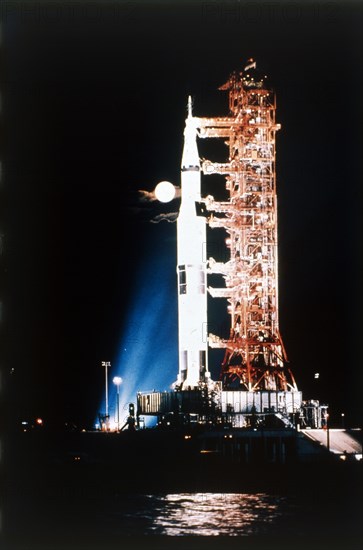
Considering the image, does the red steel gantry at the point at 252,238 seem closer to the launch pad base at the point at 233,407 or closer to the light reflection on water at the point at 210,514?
the launch pad base at the point at 233,407

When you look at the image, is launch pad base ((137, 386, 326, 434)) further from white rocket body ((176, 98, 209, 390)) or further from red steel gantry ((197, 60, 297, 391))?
red steel gantry ((197, 60, 297, 391))

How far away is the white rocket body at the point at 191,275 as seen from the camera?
5928 cm

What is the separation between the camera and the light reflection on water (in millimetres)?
35094

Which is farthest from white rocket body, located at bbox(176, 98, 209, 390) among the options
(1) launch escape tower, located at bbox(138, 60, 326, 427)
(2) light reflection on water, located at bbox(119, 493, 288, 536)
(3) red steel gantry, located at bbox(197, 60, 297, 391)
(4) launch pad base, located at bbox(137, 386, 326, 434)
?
(2) light reflection on water, located at bbox(119, 493, 288, 536)

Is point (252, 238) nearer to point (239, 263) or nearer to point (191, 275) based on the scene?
point (239, 263)

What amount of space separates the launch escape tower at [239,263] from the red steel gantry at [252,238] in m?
0.05

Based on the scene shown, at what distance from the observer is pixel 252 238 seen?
59375mm

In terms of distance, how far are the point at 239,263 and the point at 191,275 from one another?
2.84m

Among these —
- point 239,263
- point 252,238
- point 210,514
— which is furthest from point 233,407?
point 210,514

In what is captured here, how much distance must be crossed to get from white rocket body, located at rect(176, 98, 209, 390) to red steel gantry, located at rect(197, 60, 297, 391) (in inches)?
30.4

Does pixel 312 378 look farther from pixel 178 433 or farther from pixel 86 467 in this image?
pixel 86 467

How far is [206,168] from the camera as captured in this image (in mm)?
60531

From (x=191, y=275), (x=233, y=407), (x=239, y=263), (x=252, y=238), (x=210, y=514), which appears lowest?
(x=210, y=514)

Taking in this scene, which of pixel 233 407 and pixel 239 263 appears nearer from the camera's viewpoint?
pixel 233 407
